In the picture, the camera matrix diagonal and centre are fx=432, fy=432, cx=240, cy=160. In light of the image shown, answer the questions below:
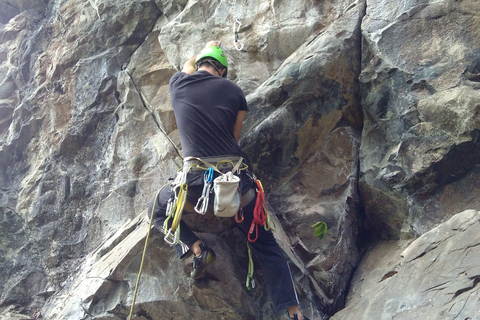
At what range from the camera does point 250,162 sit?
5.38 metres

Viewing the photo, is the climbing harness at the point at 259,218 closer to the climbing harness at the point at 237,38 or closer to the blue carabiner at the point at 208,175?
the blue carabiner at the point at 208,175

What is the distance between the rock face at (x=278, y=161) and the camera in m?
4.53

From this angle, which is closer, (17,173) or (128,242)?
(128,242)

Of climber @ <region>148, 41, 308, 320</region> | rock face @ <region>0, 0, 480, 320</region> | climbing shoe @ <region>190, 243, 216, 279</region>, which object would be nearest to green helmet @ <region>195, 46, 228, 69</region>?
climber @ <region>148, 41, 308, 320</region>

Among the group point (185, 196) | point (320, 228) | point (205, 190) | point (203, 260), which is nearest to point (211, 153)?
point (205, 190)

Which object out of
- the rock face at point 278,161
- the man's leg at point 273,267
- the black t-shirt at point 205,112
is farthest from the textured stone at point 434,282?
the black t-shirt at point 205,112

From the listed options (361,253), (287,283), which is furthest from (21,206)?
(361,253)

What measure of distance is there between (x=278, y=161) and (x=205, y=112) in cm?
142

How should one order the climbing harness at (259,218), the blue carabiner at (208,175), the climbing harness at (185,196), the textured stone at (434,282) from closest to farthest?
the textured stone at (434,282)
the climbing harness at (185,196)
the blue carabiner at (208,175)
the climbing harness at (259,218)

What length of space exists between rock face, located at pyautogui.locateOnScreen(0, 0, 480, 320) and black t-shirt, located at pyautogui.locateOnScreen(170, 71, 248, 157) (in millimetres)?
823

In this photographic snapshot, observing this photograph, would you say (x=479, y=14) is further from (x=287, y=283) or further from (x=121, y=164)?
(x=121, y=164)

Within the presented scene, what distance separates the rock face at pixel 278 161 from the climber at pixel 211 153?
373 millimetres

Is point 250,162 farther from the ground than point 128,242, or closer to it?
farther from the ground

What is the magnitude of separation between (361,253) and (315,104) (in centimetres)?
192
